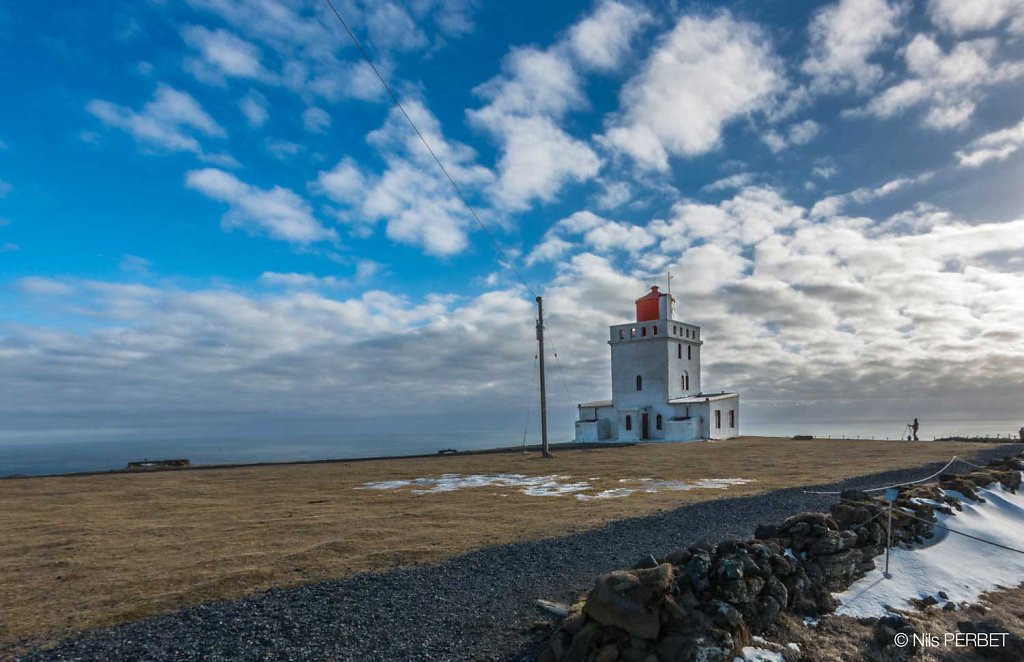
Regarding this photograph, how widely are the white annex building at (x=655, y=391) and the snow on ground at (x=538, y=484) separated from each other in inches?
941

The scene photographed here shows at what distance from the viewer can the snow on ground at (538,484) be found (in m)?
16.1

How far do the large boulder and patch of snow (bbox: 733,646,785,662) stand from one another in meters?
0.93

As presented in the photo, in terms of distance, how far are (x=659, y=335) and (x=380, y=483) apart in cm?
2979

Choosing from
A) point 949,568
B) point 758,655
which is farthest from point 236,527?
point 949,568

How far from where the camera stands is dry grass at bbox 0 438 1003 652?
7219 millimetres

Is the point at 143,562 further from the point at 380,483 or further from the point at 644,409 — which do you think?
the point at 644,409

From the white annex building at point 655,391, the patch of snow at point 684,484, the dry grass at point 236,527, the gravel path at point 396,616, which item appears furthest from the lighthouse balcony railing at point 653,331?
the gravel path at point 396,616

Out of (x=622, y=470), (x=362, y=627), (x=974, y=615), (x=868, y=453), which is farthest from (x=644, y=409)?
(x=362, y=627)

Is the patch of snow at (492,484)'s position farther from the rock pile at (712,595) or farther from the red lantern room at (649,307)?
the red lantern room at (649,307)

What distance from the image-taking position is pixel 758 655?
18.1 feet

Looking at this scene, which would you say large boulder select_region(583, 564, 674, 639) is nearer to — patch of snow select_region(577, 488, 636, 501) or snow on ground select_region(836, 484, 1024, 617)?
snow on ground select_region(836, 484, 1024, 617)

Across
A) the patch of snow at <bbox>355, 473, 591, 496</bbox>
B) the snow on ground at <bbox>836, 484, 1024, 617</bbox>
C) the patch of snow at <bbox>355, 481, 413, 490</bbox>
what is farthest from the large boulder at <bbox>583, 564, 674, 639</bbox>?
the patch of snow at <bbox>355, 481, 413, 490</bbox>

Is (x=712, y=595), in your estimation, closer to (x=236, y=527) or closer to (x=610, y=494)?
(x=610, y=494)

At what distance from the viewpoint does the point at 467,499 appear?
15336mm
